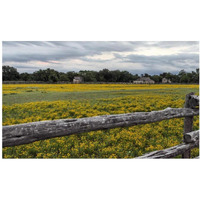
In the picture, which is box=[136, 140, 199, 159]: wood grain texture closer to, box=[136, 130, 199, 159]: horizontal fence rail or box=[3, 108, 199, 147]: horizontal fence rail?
box=[136, 130, 199, 159]: horizontal fence rail

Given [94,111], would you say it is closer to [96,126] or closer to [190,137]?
[96,126]

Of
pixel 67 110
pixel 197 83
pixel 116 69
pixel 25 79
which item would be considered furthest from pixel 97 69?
pixel 197 83

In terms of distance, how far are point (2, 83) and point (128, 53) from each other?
3.03 m

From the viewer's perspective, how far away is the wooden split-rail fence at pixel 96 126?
213 centimetres

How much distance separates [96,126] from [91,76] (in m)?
2.16

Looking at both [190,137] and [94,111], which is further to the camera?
[94,111]

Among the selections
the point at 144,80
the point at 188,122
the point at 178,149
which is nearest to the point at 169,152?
the point at 178,149

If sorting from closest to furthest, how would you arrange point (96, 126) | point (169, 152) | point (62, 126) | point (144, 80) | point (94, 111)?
1. point (62, 126)
2. point (96, 126)
3. point (169, 152)
4. point (94, 111)
5. point (144, 80)

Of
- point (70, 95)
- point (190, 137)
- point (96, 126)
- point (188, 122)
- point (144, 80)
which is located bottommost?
point (190, 137)

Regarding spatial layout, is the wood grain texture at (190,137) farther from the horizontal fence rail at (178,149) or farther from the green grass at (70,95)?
the green grass at (70,95)

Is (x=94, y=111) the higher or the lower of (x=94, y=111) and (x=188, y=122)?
the higher

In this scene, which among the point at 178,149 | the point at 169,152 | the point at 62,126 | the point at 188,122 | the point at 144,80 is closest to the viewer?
the point at 62,126

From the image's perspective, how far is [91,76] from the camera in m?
4.52

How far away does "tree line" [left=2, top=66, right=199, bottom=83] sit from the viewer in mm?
4219
